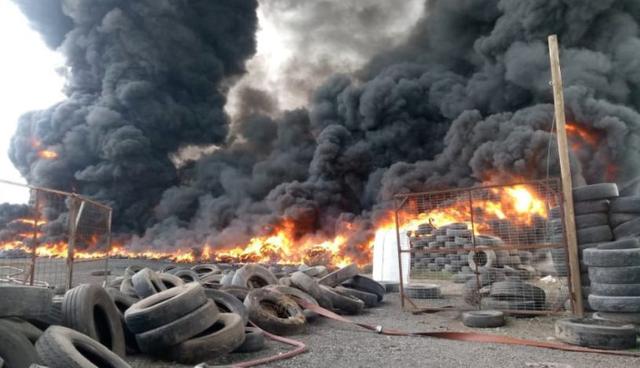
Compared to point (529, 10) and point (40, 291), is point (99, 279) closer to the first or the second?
point (40, 291)

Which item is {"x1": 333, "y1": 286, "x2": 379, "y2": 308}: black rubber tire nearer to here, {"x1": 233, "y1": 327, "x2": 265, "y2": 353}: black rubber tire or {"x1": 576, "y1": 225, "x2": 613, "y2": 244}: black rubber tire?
{"x1": 233, "y1": 327, "x2": 265, "y2": 353}: black rubber tire

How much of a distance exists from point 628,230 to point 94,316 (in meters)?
8.71

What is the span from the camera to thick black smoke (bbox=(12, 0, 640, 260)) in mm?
25812

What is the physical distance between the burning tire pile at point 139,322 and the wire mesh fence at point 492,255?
10.6ft

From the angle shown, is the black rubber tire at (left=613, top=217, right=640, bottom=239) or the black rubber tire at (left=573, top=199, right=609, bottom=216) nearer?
the black rubber tire at (left=613, top=217, right=640, bottom=239)

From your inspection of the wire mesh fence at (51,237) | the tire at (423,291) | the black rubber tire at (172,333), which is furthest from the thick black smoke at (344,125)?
the black rubber tire at (172,333)

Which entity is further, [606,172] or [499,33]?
[499,33]

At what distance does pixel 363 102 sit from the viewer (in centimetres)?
3691

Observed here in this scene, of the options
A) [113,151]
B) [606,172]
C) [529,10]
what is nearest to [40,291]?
[606,172]

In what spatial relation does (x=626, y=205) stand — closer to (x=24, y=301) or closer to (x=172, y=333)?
(x=172, y=333)

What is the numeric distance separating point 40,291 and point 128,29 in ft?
159

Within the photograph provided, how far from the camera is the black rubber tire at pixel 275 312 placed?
700 centimetres

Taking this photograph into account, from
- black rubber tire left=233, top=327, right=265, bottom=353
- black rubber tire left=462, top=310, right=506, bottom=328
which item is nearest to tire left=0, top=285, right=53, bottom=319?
black rubber tire left=233, top=327, right=265, bottom=353

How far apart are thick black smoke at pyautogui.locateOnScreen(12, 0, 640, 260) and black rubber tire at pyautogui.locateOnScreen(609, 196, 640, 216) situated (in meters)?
17.4
